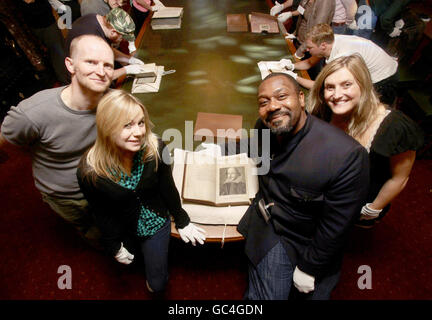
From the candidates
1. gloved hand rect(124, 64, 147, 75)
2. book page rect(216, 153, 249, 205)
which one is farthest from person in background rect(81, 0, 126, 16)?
book page rect(216, 153, 249, 205)

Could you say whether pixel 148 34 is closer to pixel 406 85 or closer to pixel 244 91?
pixel 244 91

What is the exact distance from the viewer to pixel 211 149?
171 cm

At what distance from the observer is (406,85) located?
290 cm

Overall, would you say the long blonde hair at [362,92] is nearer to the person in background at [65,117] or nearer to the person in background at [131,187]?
the person in background at [131,187]

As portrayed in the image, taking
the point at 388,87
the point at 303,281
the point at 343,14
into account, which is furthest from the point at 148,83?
the point at 343,14

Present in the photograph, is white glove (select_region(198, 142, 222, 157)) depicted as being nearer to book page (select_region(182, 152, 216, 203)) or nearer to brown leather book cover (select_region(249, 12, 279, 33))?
book page (select_region(182, 152, 216, 203))

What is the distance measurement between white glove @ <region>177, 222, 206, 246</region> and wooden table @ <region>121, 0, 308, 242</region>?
3 centimetres

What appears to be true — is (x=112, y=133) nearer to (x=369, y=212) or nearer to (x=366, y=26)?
(x=369, y=212)

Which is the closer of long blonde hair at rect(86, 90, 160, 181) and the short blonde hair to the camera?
long blonde hair at rect(86, 90, 160, 181)

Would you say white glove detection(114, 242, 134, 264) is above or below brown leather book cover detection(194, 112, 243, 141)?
below

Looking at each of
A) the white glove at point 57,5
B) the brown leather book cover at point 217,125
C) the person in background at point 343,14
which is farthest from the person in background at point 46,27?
the person in background at point 343,14

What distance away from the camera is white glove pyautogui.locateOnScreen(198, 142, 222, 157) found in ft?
5.55

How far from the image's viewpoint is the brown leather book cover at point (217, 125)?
1800mm

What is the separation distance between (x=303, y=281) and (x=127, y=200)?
1.01 m
